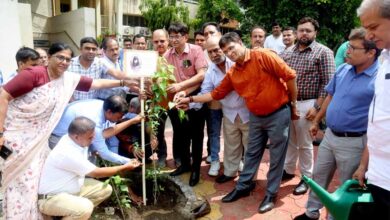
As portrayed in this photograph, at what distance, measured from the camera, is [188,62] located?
13.2 ft

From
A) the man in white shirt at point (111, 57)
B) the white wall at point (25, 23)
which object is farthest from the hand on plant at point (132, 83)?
the white wall at point (25, 23)

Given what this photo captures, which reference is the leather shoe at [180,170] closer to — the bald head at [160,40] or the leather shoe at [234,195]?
the leather shoe at [234,195]

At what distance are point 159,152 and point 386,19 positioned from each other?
3543mm

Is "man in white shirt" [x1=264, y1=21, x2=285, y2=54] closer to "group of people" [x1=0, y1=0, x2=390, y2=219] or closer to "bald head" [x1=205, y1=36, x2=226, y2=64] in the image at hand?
"group of people" [x1=0, y1=0, x2=390, y2=219]

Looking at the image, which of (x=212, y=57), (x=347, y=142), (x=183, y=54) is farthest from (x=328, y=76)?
(x=183, y=54)

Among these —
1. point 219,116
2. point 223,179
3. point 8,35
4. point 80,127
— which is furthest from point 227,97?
point 8,35

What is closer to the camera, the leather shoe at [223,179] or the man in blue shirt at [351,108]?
the man in blue shirt at [351,108]

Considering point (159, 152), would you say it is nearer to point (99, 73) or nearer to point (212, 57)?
point (99, 73)

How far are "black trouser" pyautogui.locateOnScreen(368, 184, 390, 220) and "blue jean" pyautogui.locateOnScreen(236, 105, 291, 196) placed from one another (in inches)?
56.0

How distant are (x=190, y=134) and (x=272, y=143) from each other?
117cm

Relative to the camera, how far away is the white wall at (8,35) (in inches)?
275

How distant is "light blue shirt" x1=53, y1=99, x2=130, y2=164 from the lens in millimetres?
3193

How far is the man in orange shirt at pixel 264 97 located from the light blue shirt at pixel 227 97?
10.3 inches

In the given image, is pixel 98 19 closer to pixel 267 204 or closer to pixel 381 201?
pixel 267 204
